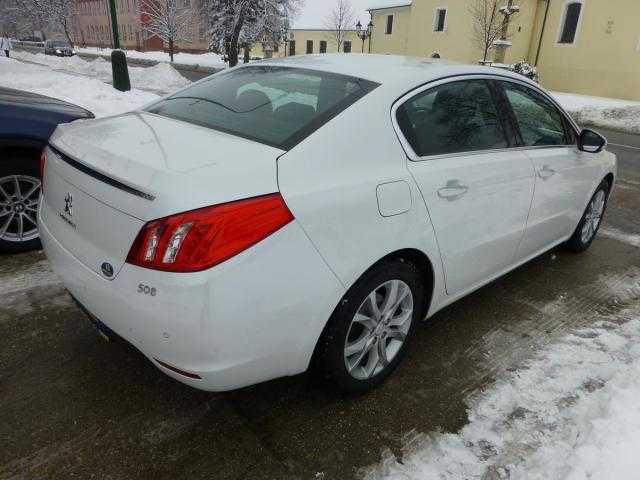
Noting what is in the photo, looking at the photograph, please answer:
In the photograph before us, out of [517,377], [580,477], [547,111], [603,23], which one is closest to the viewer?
[580,477]

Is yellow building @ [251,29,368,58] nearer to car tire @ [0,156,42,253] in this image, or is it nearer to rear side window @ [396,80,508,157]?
car tire @ [0,156,42,253]

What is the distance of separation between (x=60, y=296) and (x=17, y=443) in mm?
1343

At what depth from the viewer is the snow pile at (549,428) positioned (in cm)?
207

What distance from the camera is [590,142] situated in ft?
12.1

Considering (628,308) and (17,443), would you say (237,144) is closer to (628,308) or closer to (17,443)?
(17,443)

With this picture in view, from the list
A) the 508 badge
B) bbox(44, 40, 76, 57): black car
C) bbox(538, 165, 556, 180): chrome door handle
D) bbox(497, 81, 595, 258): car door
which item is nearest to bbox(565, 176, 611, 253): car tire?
bbox(497, 81, 595, 258): car door

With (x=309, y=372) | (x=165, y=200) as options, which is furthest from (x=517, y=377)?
(x=165, y=200)

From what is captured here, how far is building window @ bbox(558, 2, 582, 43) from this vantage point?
2695cm

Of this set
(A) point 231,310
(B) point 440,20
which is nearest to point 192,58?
(B) point 440,20

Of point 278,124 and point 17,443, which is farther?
point 278,124

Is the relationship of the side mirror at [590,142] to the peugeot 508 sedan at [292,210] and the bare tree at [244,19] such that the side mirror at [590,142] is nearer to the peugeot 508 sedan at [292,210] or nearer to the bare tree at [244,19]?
the peugeot 508 sedan at [292,210]

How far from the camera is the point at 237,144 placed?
2.08 metres

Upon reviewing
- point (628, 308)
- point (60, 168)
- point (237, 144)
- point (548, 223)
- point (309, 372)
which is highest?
point (237, 144)

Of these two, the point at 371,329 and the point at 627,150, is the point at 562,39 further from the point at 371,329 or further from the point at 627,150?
the point at 371,329
